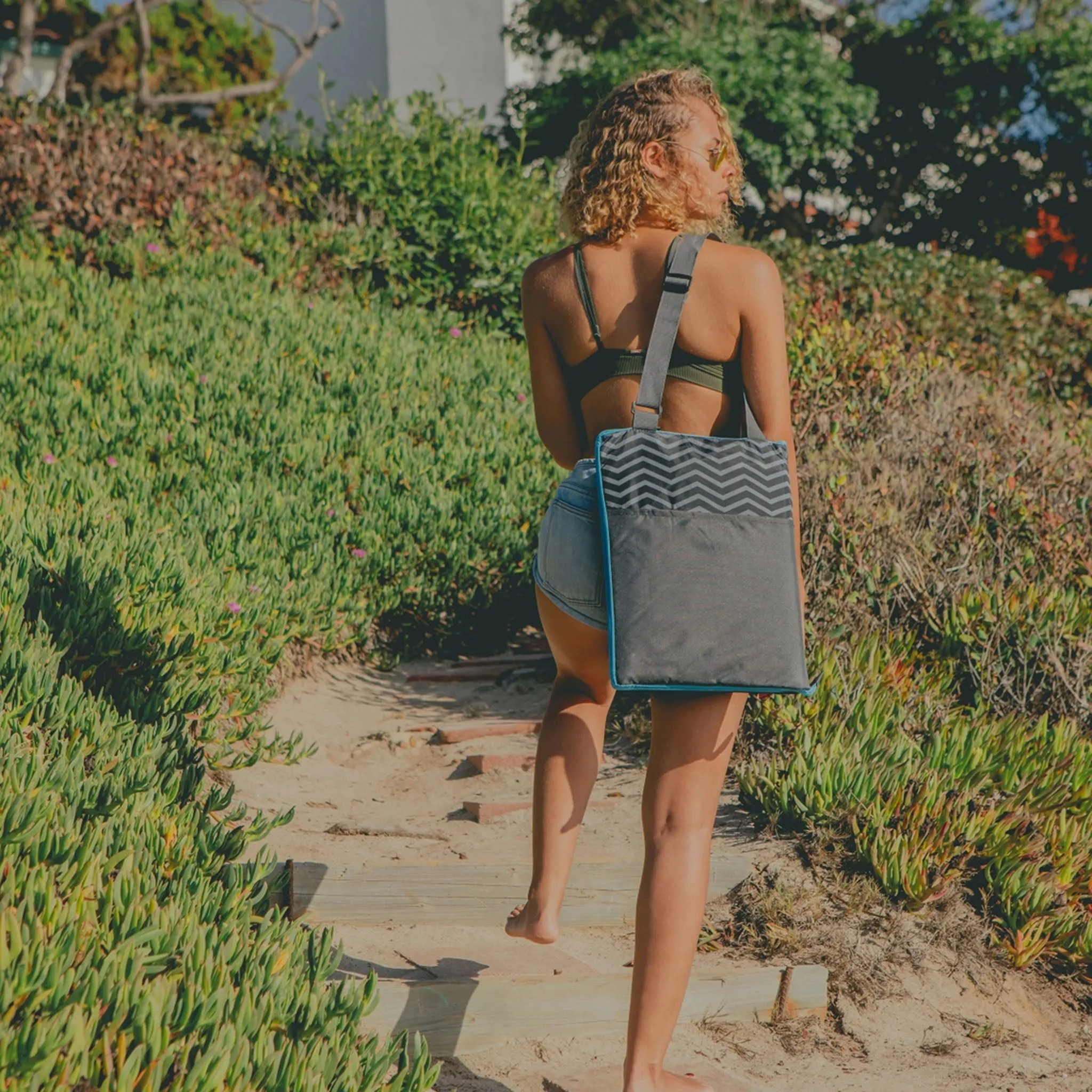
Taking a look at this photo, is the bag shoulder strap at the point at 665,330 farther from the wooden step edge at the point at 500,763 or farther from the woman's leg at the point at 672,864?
the wooden step edge at the point at 500,763

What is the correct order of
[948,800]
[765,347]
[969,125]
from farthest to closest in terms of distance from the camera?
1. [969,125]
2. [948,800]
3. [765,347]

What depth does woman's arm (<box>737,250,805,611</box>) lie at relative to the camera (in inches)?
82.0

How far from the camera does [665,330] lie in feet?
6.85

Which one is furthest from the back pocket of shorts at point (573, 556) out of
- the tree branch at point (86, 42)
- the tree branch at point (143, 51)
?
the tree branch at point (86, 42)

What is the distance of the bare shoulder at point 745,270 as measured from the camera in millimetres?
2084

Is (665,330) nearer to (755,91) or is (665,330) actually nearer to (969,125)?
(755,91)

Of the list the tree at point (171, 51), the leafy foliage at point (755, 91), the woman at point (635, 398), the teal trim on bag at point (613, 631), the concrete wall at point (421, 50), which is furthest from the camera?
the concrete wall at point (421, 50)

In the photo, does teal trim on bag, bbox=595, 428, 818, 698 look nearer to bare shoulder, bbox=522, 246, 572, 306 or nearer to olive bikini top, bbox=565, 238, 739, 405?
olive bikini top, bbox=565, 238, 739, 405

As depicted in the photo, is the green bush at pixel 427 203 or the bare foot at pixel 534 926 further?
the green bush at pixel 427 203

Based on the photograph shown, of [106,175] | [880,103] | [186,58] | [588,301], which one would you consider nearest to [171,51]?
[186,58]

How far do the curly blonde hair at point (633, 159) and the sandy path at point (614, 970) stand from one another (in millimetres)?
1716

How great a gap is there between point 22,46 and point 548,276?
1134 centimetres

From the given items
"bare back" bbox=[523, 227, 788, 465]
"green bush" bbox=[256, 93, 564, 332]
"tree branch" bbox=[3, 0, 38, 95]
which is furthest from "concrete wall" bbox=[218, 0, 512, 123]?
"bare back" bbox=[523, 227, 788, 465]

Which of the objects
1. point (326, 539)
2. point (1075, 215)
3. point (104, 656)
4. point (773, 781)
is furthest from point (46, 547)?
point (1075, 215)
